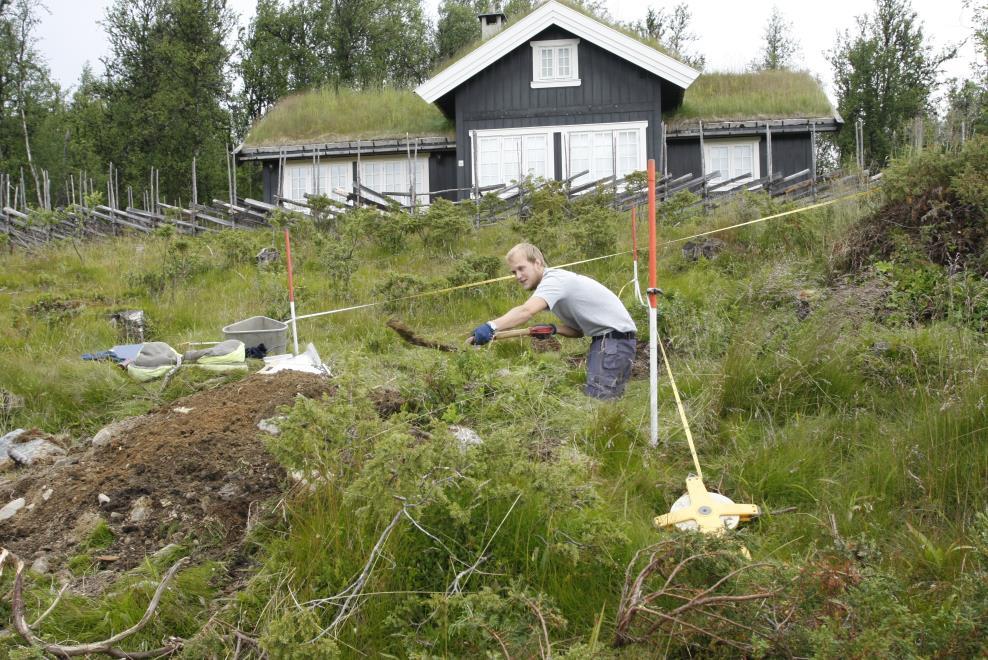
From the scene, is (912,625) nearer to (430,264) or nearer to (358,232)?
(430,264)

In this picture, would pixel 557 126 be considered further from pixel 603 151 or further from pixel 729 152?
pixel 729 152

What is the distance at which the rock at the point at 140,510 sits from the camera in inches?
157

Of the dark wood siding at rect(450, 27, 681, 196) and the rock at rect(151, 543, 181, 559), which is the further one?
the dark wood siding at rect(450, 27, 681, 196)

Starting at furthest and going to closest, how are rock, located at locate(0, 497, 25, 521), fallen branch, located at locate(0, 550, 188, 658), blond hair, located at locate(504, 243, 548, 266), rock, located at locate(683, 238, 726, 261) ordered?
rock, located at locate(683, 238, 726, 261)
blond hair, located at locate(504, 243, 548, 266)
rock, located at locate(0, 497, 25, 521)
fallen branch, located at locate(0, 550, 188, 658)

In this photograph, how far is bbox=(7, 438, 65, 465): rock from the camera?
5.23m

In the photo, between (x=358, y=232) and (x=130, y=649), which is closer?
(x=130, y=649)

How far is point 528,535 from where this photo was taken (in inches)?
132

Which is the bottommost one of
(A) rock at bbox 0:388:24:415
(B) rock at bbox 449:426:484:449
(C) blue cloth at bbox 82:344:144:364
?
(A) rock at bbox 0:388:24:415

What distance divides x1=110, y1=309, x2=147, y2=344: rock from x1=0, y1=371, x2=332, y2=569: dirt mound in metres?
4.87

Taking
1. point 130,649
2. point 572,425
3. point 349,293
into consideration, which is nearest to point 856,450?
point 572,425

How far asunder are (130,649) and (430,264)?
954 centimetres

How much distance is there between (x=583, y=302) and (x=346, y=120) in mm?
16519

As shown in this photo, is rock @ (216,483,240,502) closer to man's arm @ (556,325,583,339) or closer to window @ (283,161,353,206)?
man's arm @ (556,325,583,339)

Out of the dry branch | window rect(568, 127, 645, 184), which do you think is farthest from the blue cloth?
window rect(568, 127, 645, 184)
